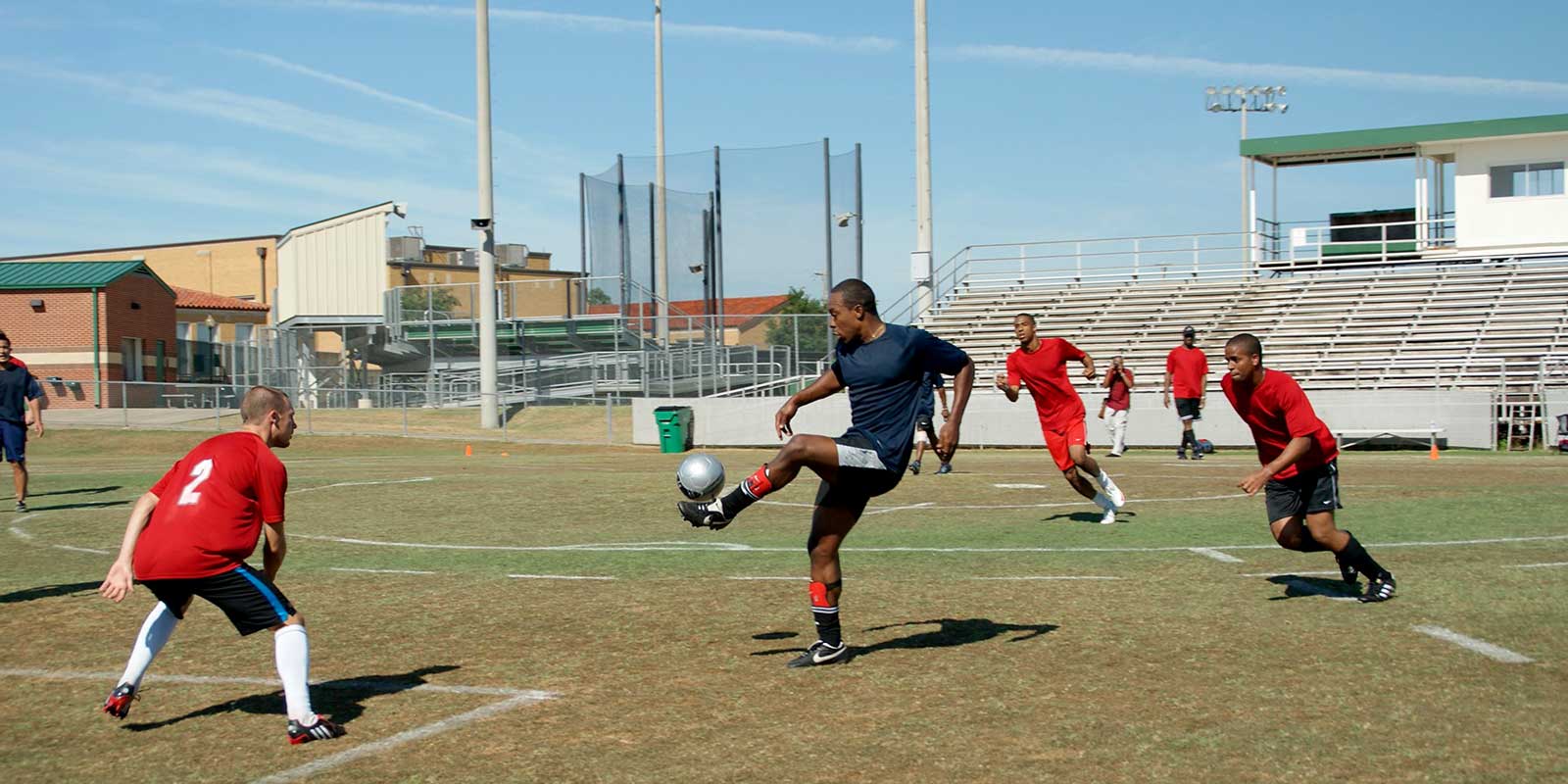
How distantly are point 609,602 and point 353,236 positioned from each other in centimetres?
4283

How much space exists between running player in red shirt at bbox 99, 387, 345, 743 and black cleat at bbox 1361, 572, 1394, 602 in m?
6.48

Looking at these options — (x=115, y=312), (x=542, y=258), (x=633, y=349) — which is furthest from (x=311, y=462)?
(x=542, y=258)

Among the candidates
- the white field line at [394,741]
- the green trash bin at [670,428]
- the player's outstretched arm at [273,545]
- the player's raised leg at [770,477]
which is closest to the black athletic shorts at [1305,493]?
the player's raised leg at [770,477]

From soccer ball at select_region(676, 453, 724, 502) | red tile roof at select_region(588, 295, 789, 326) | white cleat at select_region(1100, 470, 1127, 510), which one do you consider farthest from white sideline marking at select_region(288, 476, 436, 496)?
red tile roof at select_region(588, 295, 789, 326)

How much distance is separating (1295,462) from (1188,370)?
51.5 ft

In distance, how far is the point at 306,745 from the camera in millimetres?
5988

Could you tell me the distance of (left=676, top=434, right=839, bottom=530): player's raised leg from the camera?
700 cm

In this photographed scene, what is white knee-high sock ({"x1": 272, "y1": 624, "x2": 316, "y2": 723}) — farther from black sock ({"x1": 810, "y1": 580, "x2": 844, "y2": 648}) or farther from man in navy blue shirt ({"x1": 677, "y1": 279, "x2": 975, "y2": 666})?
black sock ({"x1": 810, "y1": 580, "x2": 844, "y2": 648})

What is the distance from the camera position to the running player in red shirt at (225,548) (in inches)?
237

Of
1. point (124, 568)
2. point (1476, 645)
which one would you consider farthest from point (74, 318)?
point (1476, 645)

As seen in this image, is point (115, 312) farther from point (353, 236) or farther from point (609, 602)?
point (609, 602)

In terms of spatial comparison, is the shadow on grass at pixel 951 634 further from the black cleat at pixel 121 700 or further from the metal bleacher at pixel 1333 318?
the metal bleacher at pixel 1333 318

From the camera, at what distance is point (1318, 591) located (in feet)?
30.7

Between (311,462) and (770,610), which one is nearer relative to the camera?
(770,610)
